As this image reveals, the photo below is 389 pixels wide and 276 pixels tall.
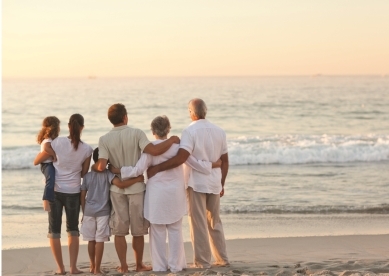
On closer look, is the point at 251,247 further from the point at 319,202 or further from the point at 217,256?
the point at 319,202

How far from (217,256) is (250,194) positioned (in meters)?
5.82

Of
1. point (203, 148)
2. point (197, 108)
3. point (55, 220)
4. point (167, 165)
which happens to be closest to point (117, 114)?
point (167, 165)

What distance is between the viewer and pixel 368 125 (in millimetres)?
30078

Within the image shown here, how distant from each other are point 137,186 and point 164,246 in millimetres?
612

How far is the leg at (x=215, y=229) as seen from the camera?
6.18 metres

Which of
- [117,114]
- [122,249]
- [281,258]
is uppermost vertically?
[117,114]

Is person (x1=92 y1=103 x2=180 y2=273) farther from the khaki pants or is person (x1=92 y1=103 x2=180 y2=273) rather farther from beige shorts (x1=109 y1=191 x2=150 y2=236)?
the khaki pants

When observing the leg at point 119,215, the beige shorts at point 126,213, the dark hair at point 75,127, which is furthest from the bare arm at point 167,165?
the dark hair at point 75,127

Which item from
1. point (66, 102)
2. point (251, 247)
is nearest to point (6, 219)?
point (251, 247)

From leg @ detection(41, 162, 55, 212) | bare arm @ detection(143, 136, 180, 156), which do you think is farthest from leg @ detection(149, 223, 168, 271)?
leg @ detection(41, 162, 55, 212)

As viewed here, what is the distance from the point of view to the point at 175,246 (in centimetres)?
598

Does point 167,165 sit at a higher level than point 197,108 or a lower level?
lower

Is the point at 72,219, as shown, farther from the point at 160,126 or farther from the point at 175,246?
the point at 160,126

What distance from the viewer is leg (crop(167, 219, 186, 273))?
19.5 ft
